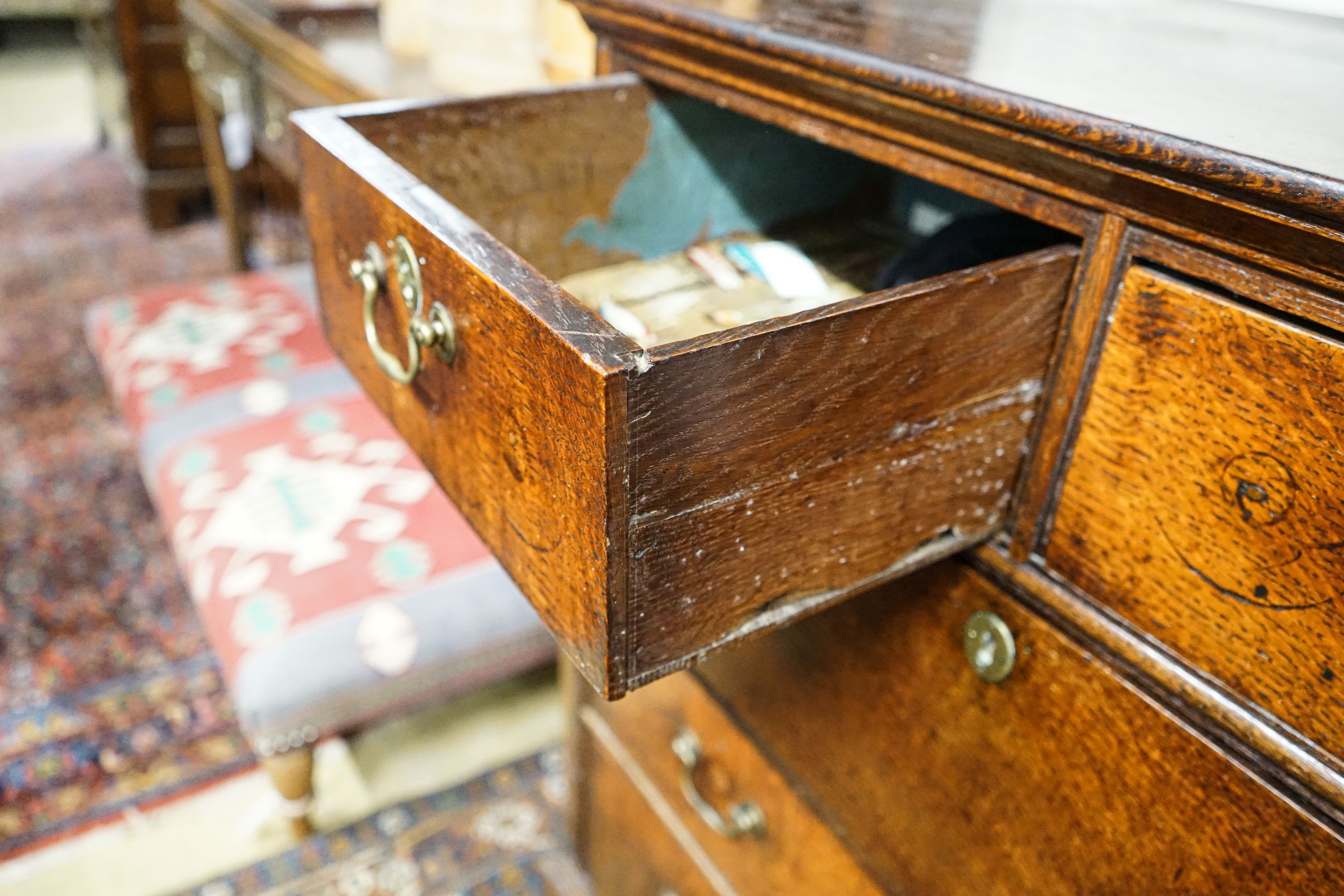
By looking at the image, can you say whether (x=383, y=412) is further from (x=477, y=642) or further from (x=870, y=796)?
(x=477, y=642)

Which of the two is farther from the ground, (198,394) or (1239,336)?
(1239,336)

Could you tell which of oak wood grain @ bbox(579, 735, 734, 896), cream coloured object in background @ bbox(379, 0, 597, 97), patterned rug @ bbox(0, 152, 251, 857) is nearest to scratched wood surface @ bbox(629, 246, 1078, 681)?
oak wood grain @ bbox(579, 735, 734, 896)

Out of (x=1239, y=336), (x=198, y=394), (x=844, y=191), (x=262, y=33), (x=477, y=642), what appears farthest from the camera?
(x=262, y=33)

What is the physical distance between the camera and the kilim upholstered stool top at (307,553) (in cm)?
100

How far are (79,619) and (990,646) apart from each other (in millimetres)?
1408

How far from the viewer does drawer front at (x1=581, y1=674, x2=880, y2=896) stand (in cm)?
67

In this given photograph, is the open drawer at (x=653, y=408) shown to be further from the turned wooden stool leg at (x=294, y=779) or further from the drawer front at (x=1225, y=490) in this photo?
the turned wooden stool leg at (x=294, y=779)

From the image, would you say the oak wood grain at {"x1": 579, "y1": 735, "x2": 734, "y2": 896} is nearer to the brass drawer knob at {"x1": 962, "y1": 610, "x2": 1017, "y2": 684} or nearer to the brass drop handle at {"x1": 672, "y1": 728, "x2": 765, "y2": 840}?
the brass drop handle at {"x1": 672, "y1": 728, "x2": 765, "y2": 840}

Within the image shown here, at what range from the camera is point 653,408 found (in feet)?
1.11

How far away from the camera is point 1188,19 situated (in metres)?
0.64

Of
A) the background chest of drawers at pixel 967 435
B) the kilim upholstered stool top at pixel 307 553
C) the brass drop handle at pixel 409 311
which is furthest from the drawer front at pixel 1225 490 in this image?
the kilim upholstered stool top at pixel 307 553

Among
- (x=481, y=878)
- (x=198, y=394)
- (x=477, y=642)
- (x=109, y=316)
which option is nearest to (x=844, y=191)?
(x=477, y=642)

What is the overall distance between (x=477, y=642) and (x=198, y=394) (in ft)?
1.99

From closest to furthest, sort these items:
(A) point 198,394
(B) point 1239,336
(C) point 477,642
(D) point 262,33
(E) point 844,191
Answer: (B) point 1239,336 < (E) point 844,191 < (C) point 477,642 < (A) point 198,394 < (D) point 262,33
